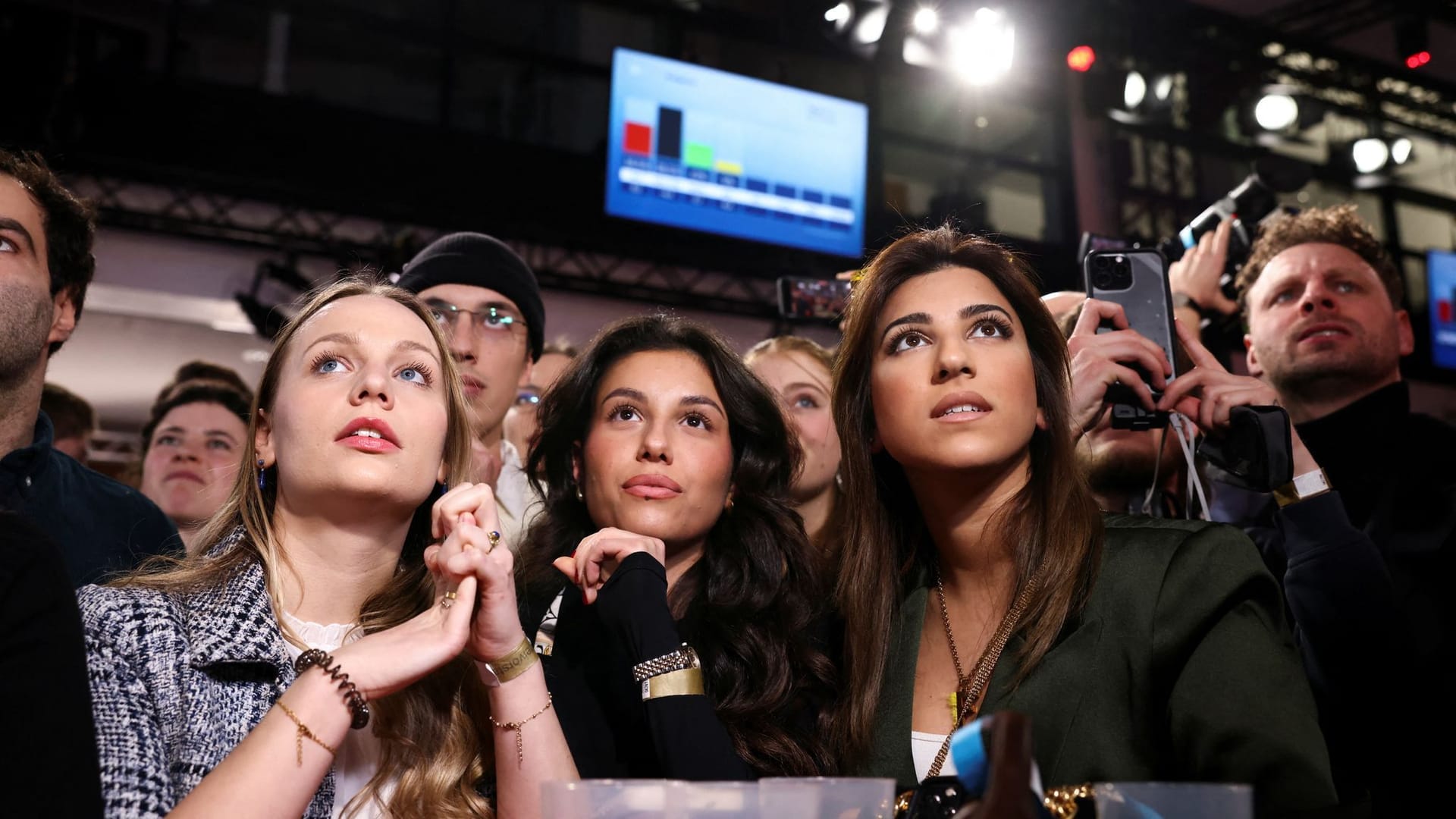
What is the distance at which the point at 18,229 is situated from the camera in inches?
87.9

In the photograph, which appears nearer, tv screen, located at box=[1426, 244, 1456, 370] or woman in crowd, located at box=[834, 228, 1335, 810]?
woman in crowd, located at box=[834, 228, 1335, 810]

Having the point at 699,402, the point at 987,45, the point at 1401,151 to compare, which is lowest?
the point at 699,402

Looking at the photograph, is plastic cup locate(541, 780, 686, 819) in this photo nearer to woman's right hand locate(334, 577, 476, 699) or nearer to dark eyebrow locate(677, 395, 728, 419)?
woman's right hand locate(334, 577, 476, 699)

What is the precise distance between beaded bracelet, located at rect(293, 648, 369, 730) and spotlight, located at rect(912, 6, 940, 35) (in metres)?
5.78

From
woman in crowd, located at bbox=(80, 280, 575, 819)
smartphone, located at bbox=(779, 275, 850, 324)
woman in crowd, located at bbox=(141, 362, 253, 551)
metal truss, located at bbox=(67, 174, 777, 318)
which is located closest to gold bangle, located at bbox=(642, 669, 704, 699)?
woman in crowd, located at bbox=(80, 280, 575, 819)

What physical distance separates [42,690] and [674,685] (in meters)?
0.86

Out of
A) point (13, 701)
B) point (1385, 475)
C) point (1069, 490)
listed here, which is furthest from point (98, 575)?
point (1385, 475)

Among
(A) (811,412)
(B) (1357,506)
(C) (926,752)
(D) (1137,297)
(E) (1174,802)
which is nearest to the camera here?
(E) (1174,802)

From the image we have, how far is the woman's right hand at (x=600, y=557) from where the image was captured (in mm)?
1881

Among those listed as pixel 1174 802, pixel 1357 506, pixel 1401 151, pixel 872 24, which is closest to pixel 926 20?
pixel 872 24

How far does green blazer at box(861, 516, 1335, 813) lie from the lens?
150cm

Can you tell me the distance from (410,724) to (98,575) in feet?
2.99

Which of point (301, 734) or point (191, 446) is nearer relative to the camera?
point (301, 734)

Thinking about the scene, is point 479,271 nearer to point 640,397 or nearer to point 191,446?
point 640,397
